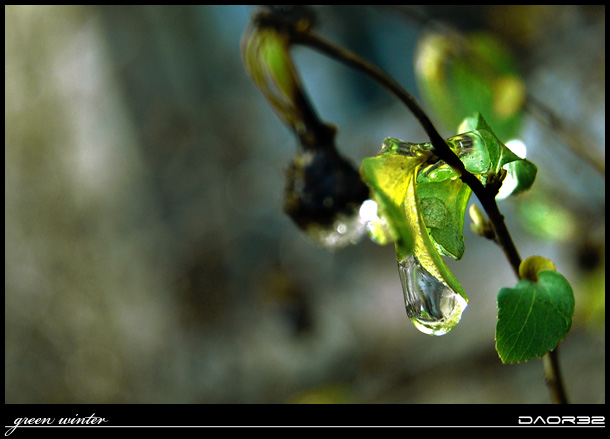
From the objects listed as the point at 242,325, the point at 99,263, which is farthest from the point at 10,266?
the point at 242,325

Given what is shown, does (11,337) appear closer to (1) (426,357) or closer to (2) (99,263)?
(2) (99,263)

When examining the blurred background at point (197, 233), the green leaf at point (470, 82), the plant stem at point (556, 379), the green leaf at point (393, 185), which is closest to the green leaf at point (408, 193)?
the green leaf at point (393, 185)

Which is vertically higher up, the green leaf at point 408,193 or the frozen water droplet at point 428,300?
the green leaf at point 408,193

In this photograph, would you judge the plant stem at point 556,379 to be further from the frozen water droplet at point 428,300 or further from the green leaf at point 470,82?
the green leaf at point 470,82

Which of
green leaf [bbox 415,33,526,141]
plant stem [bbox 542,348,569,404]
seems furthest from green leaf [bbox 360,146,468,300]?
green leaf [bbox 415,33,526,141]

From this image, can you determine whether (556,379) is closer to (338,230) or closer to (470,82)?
(338,230)
